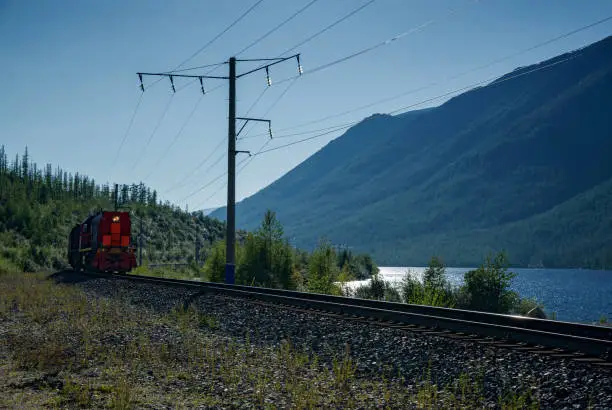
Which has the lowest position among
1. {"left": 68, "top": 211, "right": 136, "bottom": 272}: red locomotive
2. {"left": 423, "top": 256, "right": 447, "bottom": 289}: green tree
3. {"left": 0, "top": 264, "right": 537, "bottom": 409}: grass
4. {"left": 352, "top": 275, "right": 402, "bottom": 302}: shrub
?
{"left": 0, "top": 264, "right": 537, "bottom": 409}: grass

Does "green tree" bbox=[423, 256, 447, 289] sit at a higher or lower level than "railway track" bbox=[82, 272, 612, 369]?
Answer: higher

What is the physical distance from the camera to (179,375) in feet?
29.2

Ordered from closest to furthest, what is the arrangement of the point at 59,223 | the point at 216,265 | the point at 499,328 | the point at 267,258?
the point at 499,328 → the point at 267,258 → the point at 216,265 → the point at 59,223

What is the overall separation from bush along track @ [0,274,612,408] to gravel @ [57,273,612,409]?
0.02m

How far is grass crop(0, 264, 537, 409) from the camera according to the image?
288 inches

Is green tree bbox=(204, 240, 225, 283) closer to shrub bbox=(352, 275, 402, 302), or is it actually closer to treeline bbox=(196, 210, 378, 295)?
treeline bbox=(196, 210, 378, 295)

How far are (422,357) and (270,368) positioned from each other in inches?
92.3

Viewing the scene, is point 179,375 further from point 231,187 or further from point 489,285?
point 489,285

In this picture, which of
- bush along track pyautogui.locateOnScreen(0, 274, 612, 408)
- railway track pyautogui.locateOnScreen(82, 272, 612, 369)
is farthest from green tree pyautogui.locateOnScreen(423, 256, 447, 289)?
bush along track pyautogui.locateOnScreen(0, 274, 612, 408)

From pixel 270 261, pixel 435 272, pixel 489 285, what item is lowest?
pixel 489 285

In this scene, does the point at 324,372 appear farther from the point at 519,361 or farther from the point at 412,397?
the point at 519,361

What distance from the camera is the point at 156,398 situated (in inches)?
303

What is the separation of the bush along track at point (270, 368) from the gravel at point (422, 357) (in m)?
0.02

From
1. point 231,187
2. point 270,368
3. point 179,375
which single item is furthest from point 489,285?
point 179,375
